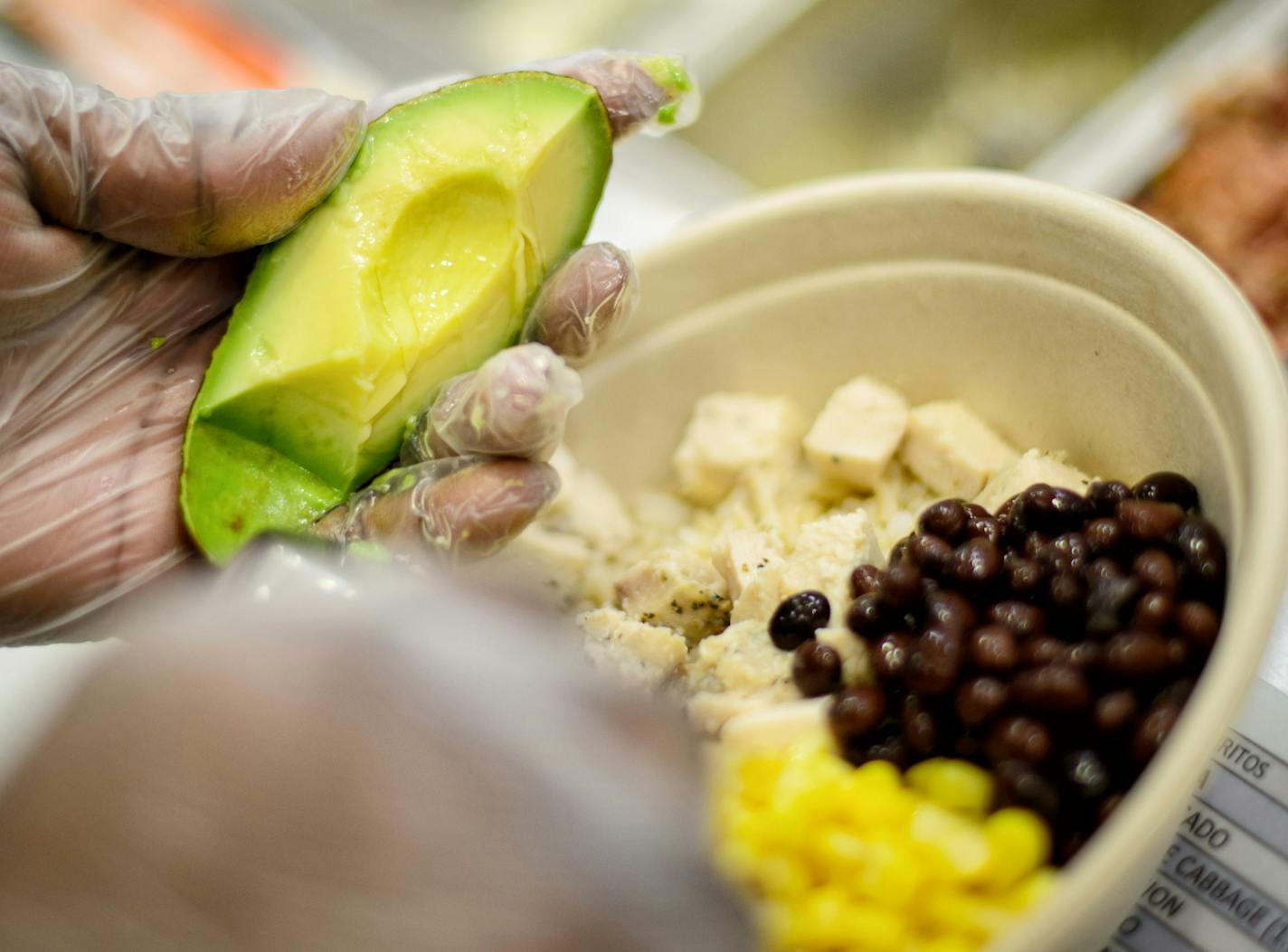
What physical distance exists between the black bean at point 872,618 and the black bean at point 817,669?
0.03m

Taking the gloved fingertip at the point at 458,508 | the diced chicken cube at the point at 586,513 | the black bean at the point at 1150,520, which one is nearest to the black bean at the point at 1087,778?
the black bean at the point at 1150,520

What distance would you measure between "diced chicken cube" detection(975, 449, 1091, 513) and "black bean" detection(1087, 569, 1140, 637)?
0.20 metres

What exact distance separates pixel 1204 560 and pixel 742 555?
50 cm

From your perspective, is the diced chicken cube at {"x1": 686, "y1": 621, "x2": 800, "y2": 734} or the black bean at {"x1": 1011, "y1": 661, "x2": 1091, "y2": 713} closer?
the black bean at {"x1": 1011, "y1": 661, "x2": 1091, "y2": 713}

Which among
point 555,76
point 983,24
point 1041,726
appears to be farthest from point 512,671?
point 983,24

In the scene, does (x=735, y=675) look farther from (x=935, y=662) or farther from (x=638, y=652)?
(x=935, y=662)

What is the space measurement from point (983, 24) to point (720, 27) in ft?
2.05

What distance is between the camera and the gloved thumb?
101 centimetres

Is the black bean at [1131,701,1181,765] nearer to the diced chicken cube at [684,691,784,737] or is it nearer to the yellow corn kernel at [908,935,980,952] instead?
the yellow corn kernel at [908,935,980,952]

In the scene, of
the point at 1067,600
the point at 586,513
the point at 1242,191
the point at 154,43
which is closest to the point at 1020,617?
the point at 1067,600

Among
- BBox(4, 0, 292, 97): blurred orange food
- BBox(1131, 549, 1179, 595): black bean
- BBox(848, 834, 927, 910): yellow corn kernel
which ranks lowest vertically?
BBox(4, 0, 292, 97): blurred orange food

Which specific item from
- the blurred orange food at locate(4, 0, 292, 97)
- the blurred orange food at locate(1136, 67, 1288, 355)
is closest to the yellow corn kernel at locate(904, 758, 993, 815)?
the blurred orange food at locate(1136, 67, 1288, 355)

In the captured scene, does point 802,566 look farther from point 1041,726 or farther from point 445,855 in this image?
point 445,855

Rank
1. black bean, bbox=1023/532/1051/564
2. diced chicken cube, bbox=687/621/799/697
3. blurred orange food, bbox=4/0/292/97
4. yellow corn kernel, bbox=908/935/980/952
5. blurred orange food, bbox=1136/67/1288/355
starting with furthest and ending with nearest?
blurred orange food, bbox=4/0/292/97 < blurred orange food, bbox=1136/67/1288/355 < diced chicken cube, bbox=687/621/799/697 < black bean, bbox=1023/532/1051/564 < yellow corn kernel, bbox=908/935/980/952
